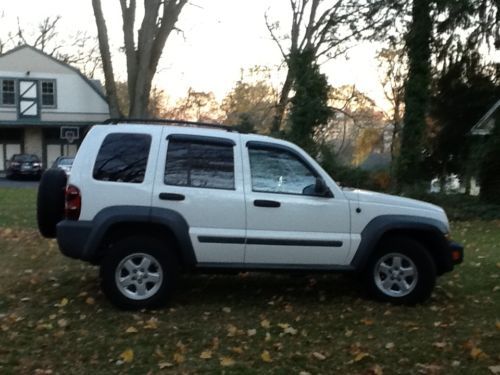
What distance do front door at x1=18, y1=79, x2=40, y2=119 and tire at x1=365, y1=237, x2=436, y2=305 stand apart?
43675mm

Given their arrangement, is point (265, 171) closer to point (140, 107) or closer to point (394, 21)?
point (394, 21)

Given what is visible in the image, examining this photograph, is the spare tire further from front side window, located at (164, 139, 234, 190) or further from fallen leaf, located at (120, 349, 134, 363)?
fallen leaf, located at (120, 349, 134, 363)

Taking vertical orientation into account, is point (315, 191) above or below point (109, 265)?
above

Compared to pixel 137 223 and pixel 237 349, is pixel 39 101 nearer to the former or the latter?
pixel 137 223

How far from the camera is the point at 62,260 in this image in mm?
10617

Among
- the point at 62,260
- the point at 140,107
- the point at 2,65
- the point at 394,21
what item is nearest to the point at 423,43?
the point at 394,21

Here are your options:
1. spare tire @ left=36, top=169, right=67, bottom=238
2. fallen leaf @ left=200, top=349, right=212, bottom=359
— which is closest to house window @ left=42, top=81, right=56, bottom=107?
spare tire @ left=36, top=169, right=67, bottom=238

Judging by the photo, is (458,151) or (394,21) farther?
(458,151)

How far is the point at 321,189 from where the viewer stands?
7496 mm

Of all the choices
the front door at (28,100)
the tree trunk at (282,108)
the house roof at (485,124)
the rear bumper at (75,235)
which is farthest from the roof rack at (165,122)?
the front door at (28,100)

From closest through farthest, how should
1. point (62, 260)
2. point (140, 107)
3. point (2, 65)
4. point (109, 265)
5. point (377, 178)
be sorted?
1. point (109, 265)
2. point (62, 260)
3. point (377, 178)
4. point (140, 107)
5. point (2, 65)

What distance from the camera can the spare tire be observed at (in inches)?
303

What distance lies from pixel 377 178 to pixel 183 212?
649 inches

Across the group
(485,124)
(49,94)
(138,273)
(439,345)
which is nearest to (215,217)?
(138,273)
